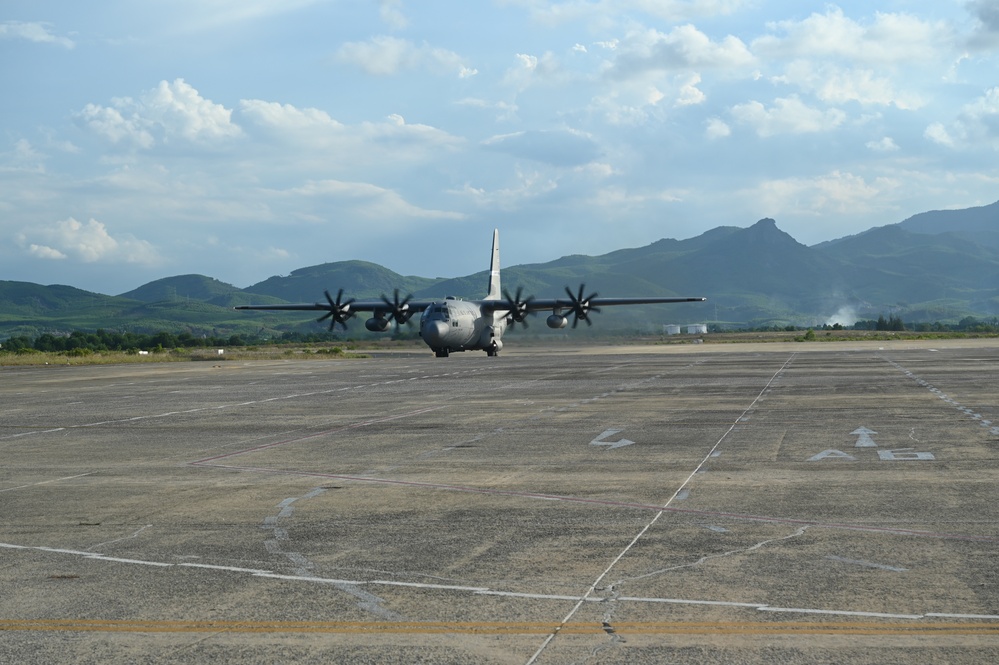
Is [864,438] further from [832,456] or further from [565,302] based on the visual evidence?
[565,302]

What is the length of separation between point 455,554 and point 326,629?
2474 millimetres

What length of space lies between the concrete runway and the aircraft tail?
2233 inches

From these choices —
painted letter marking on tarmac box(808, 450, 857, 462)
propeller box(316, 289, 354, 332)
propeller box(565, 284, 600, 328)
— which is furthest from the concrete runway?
propeller box(565, 284, 600, 328)

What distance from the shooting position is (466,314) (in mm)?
63281

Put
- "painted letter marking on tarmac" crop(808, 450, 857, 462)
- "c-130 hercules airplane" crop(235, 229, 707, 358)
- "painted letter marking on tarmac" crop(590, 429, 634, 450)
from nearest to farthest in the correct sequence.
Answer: "painted letter marking on tarmac" crop(808, 450, 857, 462), "painted letter marking on tarmac" crop(590, 429, 634, 450), "c-130 hercules airplane" crop(235, 229, 707, 358)

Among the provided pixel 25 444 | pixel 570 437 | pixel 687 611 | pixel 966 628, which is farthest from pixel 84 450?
pixel 966 628

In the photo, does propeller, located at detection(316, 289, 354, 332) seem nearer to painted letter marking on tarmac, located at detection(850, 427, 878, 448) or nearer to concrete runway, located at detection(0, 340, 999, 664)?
concrete runway, located at detection(0, 340, 999, 664)

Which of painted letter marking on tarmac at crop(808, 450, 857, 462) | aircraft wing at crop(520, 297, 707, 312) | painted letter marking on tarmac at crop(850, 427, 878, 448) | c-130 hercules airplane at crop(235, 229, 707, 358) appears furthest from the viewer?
→ aircraft wing at crop(520, 297, 707, 312)

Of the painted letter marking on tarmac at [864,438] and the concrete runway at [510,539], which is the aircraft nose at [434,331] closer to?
the concrete runway at [510,539]

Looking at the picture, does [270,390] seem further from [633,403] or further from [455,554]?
[455,554]

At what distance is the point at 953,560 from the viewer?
8914 millimetres

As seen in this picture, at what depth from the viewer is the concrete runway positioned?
693 centimetres

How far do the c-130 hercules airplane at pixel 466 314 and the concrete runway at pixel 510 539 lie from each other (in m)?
36.7

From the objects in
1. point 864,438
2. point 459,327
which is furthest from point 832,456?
point 459,327
